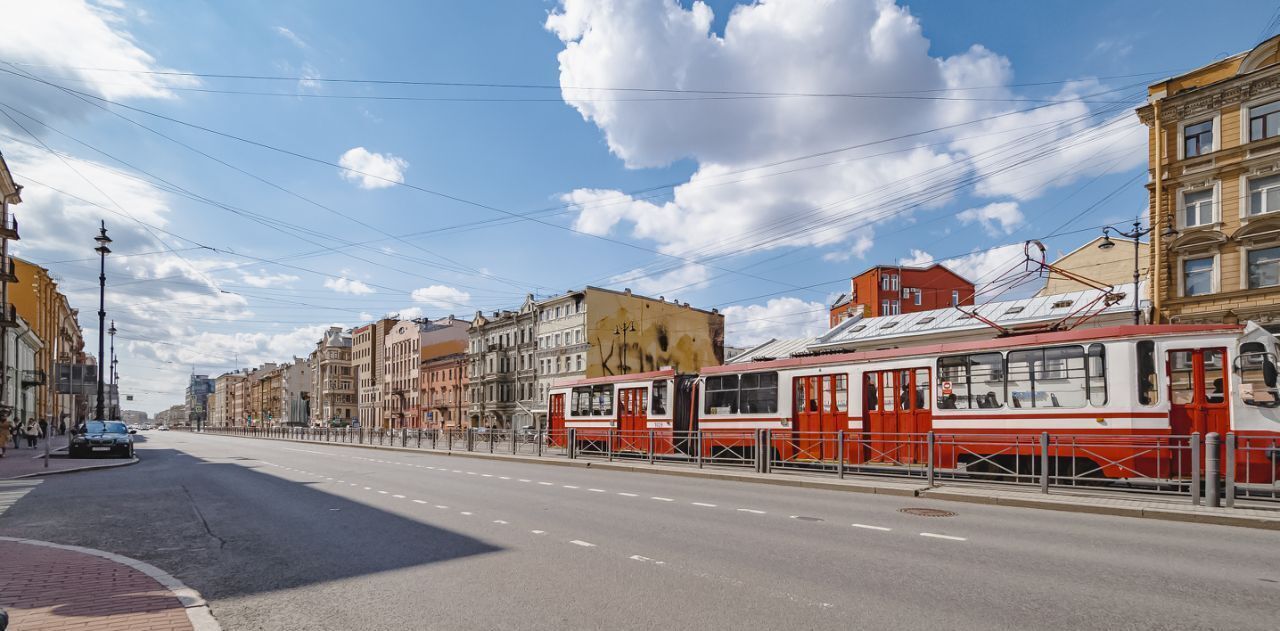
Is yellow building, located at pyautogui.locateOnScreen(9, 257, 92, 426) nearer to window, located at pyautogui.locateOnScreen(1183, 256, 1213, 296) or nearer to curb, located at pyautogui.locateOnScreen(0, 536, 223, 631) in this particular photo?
curb, located at pyautogui.locateOnScreen(0, 536, 223, 631)

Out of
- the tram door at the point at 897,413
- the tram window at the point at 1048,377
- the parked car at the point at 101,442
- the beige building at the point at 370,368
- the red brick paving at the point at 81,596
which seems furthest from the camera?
the beige building at the point at 370,368

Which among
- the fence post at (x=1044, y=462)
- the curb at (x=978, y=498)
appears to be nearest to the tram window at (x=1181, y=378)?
the fence post at (x=1044, y=462)

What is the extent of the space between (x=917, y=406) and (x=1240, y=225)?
65.4 feet

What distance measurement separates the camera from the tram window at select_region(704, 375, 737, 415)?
2309cm

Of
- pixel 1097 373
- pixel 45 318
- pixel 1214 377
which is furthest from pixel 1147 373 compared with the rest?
pixel 45 318

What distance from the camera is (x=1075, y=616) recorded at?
561 cm

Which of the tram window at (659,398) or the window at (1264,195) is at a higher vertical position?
the window at (1264,195)

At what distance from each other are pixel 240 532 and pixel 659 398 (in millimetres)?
17607

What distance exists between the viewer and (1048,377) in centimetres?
1553

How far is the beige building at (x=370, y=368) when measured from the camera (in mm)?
111438

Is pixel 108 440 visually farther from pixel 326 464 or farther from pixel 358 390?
pixel 358 390

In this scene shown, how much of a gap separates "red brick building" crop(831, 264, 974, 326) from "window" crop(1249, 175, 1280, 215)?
44.0 m

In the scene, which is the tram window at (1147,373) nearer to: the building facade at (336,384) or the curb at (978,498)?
the curb at (978,498)

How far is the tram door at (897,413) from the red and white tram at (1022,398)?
0.10 feet
